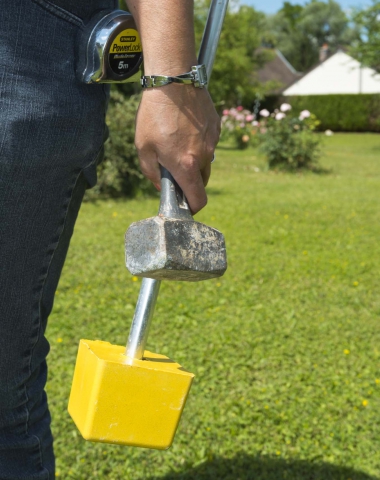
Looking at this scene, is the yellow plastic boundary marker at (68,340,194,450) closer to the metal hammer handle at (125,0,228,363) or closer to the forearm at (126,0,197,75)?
the metal hammer handle at (125,0,228,363)

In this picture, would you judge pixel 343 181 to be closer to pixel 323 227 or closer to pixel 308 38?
pixel 323 227

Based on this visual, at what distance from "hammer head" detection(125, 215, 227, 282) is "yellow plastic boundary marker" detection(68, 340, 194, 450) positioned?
0.24 meters

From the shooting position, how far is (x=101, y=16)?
118 centimetres

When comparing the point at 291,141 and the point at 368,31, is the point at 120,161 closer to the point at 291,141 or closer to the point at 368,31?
the point at 291,141

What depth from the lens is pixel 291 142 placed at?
1066 cm

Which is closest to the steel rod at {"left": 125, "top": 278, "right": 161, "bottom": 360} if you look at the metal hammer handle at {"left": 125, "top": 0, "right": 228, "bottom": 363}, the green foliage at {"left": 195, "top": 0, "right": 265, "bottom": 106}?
the metal hammer handle at {"left": 125, "top": 0, "right": 228, "bottom": 363}

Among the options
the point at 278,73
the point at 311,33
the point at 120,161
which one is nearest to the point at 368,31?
the point at 120,161

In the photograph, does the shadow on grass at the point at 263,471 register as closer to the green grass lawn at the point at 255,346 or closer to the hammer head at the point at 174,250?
the green grass lawn at the point at 255,346

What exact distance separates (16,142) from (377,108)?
2727 centimetres

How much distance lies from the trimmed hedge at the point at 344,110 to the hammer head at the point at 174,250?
26260mm

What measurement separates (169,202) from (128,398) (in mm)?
423

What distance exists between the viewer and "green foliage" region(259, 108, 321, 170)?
10.6 m

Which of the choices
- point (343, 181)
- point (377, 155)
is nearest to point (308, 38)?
point (377, 155)

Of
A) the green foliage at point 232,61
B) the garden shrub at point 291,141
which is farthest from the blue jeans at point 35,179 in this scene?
the green foliage at point 232,61
